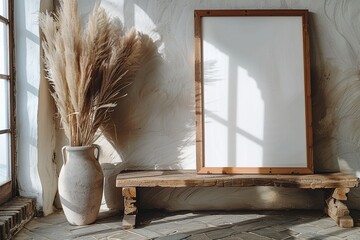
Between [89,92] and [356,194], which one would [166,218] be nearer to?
Result: [89,92]

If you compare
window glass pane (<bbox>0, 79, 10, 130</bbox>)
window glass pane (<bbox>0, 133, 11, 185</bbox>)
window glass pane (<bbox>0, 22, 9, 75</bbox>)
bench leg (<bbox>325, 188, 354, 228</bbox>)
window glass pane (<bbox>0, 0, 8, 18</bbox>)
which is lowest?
bench leg (<bbox>325, 188, 354, 228</bbox>)

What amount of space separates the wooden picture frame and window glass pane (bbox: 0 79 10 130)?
4.40 feet

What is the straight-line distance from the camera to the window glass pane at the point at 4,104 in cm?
248

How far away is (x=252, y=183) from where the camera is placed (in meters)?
2.48

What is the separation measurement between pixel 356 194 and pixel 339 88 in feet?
2.70

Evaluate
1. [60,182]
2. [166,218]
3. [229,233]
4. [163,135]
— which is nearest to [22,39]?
[60,182]

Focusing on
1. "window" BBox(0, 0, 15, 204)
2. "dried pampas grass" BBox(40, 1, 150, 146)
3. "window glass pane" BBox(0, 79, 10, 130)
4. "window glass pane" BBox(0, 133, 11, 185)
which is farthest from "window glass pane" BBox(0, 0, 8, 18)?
"window glass pane" BBox(0, 133, 11, 185)

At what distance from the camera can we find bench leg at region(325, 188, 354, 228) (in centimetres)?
242

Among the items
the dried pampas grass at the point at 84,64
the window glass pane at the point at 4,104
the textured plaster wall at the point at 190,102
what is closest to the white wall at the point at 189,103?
the textured plaster wall at the point at 190,102

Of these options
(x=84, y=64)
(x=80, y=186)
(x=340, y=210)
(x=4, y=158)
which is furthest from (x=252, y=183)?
(x=4, y=158)

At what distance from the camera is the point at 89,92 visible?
2.56 metres

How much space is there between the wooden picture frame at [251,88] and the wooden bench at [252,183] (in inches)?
8.9

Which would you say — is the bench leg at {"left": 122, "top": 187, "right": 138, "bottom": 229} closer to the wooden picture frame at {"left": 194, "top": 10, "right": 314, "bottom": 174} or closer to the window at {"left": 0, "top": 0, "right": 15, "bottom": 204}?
the wooden picture frame at {"left": 194, "top": 10, "right": 314, "bottom": 174}

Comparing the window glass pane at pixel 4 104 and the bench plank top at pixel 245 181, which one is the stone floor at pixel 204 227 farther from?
the window glass pane at pixel 4 104
